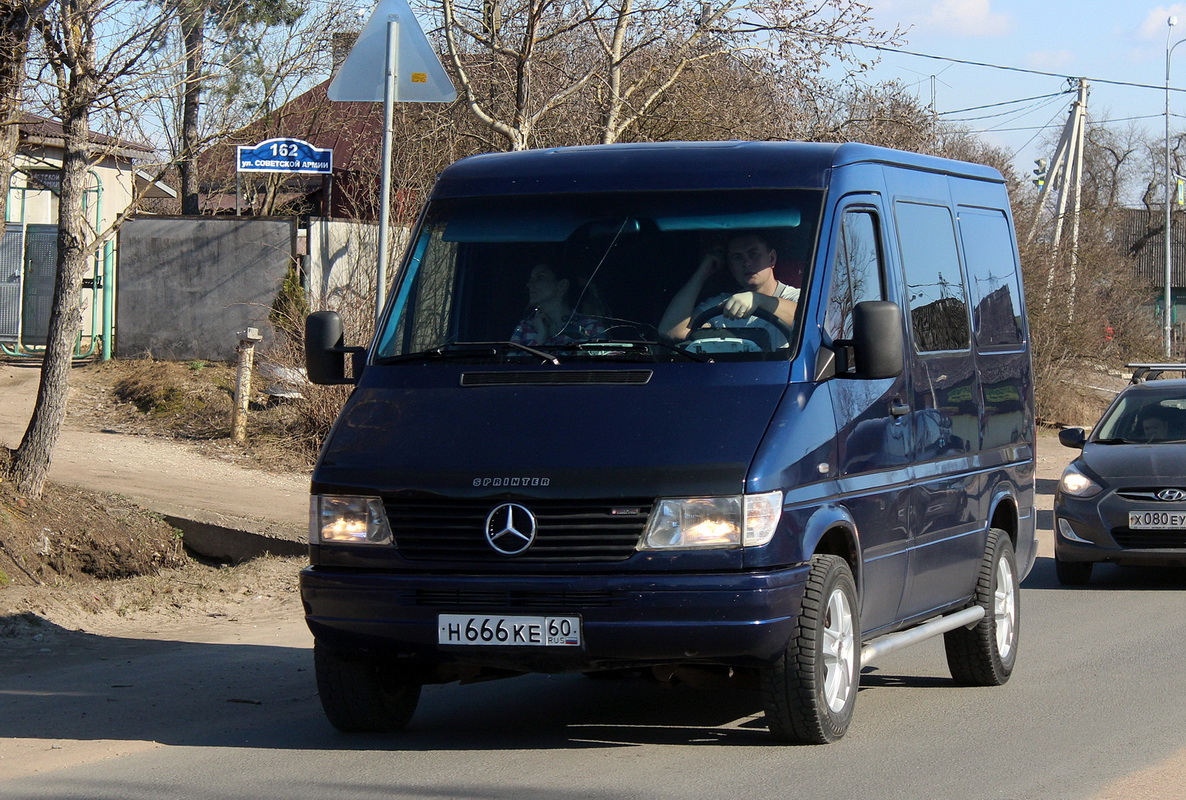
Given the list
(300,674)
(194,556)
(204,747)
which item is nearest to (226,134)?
(194,556)

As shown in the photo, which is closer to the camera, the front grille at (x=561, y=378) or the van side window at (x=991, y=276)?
the front grille at (x=561, y=378)

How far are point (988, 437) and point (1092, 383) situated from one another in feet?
77.5

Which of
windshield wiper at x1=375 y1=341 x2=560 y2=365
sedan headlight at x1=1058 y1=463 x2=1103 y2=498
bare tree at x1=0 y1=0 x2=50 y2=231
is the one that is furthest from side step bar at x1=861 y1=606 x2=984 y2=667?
bare tree at x1=0 y1=0 x2=50 y2=231

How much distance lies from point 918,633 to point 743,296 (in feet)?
5.77

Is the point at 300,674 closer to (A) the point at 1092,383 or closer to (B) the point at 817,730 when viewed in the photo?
(B) the point at 817,730

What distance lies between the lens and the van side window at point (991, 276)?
780 cm

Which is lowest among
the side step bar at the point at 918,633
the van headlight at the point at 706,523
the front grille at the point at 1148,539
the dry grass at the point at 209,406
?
the dry grass at the point at 209,406

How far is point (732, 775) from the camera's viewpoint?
548 centimetres

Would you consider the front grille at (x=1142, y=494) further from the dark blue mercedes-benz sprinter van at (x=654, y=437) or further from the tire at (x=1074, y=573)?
the dark blue mercedes-benz sprinter van at (x=654, y=437)

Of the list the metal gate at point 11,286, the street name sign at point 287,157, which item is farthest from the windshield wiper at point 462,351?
the metal gate at point 11,286

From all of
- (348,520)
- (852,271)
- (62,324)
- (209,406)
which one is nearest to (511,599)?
(348,520)

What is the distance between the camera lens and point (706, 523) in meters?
5.36

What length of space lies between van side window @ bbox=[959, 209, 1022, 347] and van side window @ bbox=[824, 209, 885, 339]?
50.0 inches

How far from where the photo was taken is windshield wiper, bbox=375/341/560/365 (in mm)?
6129
